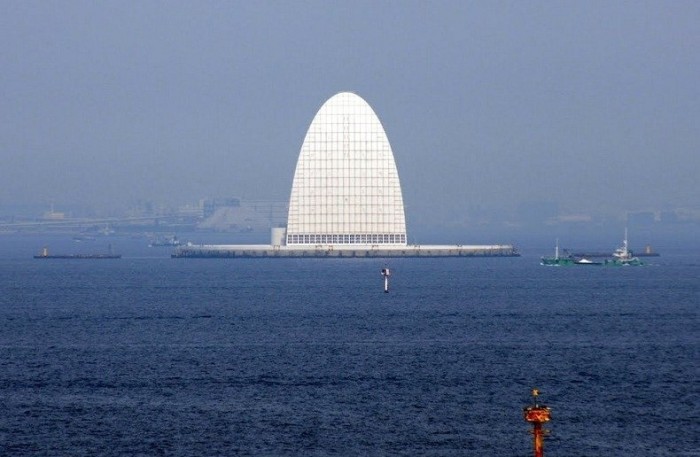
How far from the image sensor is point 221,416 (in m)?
46.6

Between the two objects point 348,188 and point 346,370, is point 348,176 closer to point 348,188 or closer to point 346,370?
point 348,188

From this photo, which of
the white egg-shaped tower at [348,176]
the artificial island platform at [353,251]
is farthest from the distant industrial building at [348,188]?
the artificial island platform at [353,251]

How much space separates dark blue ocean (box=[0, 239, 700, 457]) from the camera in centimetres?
4284

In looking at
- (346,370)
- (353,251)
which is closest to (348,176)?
(353,251)

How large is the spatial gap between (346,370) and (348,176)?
11406cm

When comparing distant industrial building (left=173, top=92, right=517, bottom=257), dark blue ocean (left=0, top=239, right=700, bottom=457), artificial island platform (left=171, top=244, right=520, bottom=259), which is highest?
distant industrial building (left=173, top=92, right=517, bottom=257)

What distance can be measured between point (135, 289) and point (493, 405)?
66.5 metres

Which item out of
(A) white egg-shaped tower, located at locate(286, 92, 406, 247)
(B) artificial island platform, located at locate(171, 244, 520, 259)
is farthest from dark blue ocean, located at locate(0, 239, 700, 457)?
(A) white egg-shaped tower, located at locate(286, 92, 406, 247)

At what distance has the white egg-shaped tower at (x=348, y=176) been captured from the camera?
17088cm

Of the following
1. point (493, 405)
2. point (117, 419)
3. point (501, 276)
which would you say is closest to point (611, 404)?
point (493, 405)

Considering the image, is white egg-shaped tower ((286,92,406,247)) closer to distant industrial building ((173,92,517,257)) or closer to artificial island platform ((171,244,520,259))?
distant industrial building ((173,92,517,257))

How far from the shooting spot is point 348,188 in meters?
171

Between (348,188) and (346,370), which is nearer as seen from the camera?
(346,370)

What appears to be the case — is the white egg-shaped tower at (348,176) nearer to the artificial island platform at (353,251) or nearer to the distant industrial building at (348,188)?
the distant industrial building at (348,188)
